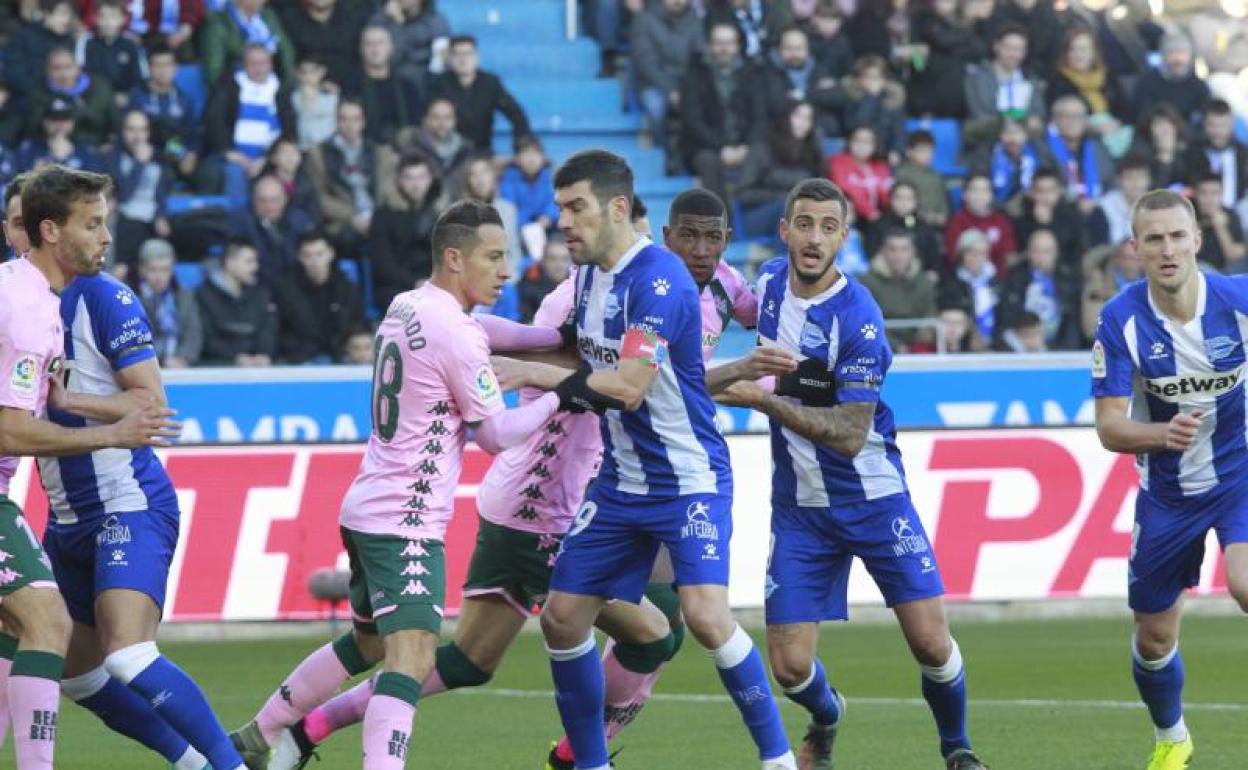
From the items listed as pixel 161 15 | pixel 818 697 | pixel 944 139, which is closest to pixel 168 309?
pixel 161 15

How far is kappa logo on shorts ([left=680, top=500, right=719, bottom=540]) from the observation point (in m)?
9.26

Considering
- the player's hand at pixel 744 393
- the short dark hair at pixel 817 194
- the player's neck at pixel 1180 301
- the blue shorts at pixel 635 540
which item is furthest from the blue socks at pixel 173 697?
the player's neck at pixel 1180 301

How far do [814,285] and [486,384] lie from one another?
1846 mm

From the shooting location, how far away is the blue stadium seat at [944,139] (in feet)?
79.3

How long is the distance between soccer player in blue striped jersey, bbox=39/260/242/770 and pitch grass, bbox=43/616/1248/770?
1970 mm

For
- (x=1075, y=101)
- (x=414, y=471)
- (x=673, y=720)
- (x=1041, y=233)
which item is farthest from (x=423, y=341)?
(x=1075, y=101)

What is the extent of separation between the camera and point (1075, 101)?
24.0 metres

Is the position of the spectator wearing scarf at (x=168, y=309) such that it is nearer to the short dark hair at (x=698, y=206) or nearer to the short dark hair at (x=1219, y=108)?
the short dark hair at (x=698, y=206)

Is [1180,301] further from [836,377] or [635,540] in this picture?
[635,540]

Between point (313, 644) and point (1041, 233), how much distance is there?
8.80m

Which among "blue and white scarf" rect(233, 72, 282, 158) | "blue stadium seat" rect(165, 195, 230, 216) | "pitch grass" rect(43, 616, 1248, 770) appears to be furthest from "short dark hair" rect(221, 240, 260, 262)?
"pitch grass" rect(43, 616, 1248, 770)

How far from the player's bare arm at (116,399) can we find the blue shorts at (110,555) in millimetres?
426

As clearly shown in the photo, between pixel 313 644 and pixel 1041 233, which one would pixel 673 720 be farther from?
pixel 1041 233

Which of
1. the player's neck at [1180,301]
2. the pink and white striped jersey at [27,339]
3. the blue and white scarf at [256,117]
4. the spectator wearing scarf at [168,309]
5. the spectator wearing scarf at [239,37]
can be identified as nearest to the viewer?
the pink and white striped jersey at [27,339]
